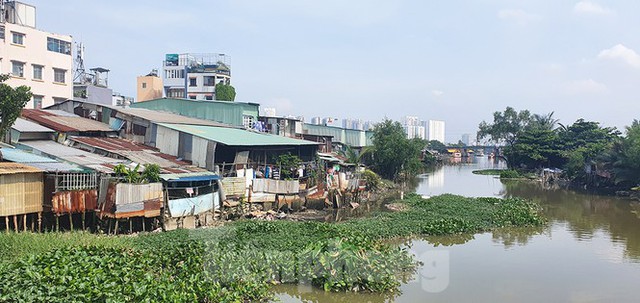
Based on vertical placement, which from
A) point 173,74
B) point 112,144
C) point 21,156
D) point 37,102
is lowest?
point 21,156

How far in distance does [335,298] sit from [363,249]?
190 centimetres

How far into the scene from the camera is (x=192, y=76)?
47.3m

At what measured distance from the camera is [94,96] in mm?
36625

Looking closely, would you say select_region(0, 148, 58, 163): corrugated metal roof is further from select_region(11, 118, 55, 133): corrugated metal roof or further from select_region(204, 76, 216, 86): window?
select_region(204, 76, 216, 86): window

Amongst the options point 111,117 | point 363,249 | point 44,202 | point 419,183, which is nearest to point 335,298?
point 363,249

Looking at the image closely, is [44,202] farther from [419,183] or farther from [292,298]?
[419,183]

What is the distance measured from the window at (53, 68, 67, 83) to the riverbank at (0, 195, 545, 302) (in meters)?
20.5

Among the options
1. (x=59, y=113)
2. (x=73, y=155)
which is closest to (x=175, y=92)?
(x=59, y=113)

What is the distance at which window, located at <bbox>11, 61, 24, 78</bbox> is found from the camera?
2864cm

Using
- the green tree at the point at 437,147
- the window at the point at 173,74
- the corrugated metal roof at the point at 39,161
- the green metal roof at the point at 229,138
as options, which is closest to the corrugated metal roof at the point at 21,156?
the corrugated metal roof at the point at 39,161

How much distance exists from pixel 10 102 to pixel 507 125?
67.1 metres

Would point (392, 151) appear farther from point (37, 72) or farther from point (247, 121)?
point (37, 72)

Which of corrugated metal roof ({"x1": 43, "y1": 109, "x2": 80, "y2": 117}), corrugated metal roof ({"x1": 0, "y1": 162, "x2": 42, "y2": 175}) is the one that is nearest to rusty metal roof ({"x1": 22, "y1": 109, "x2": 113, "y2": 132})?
corrugated metal roof ({"x1": 43, "y1": 109, "x2": 80, "y2": 117})

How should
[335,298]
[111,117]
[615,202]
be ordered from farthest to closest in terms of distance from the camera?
[615,202] < [111,117] < [335,298]
